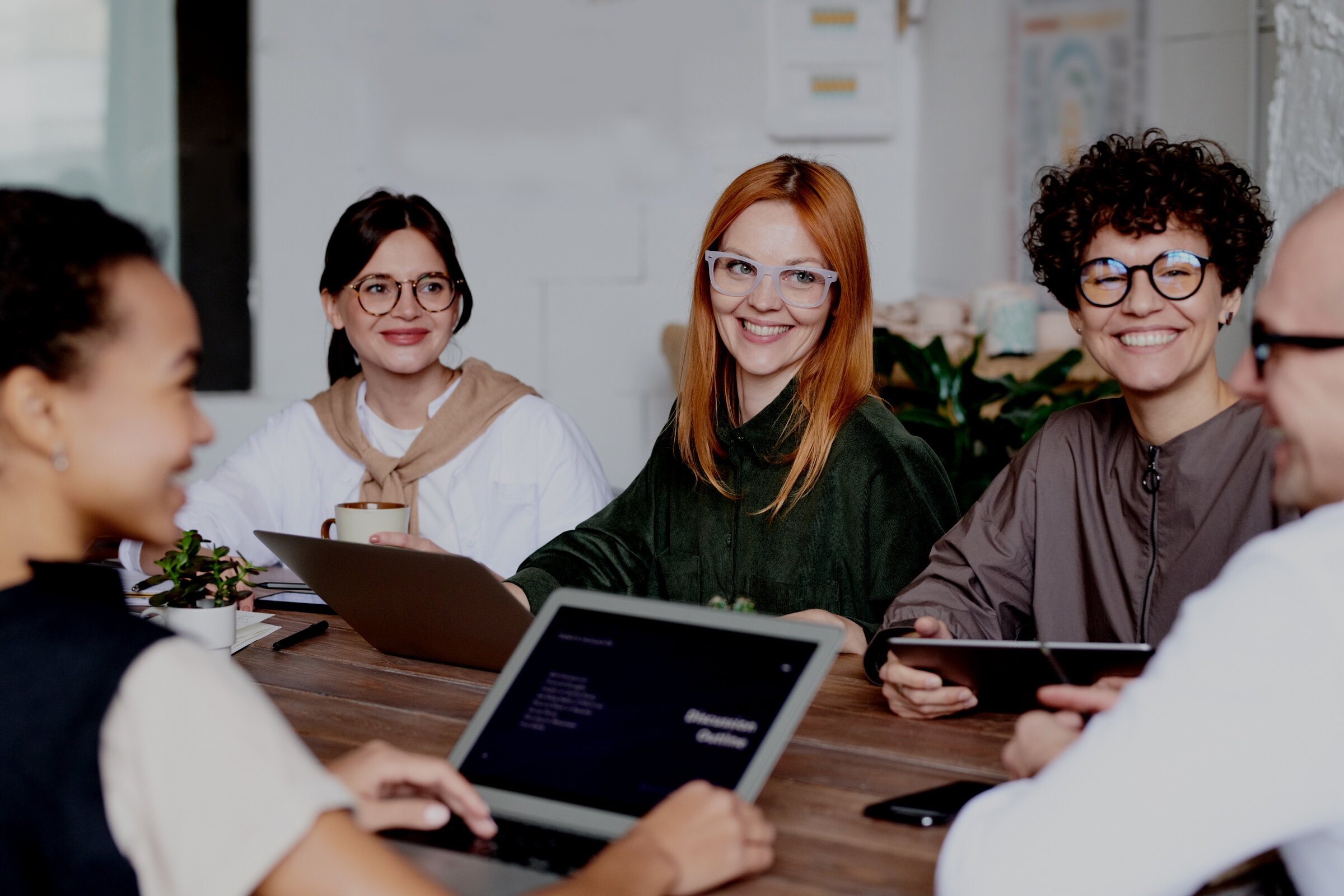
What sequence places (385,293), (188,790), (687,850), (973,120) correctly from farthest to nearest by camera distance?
(973,120) → (385,293) → (687,850) → (188,790)

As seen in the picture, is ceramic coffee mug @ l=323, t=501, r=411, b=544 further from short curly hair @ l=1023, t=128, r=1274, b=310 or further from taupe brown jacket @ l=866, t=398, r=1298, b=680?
short curly hair @ l=1023, t=128, r=1274, b=310

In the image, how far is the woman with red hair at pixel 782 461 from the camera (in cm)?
200

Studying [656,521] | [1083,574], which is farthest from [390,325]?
[1083,574]

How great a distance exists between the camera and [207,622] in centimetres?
159

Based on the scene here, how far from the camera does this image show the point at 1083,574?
1.84 meters

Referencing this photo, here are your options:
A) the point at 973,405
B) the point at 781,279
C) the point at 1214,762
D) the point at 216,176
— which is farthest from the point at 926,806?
the point at 216,176

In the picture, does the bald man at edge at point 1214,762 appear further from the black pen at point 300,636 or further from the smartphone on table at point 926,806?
the black pen at point 300,636

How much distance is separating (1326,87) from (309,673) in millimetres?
2630

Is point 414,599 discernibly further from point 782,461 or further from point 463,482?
point 463,482

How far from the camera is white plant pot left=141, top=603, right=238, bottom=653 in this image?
5.20ft

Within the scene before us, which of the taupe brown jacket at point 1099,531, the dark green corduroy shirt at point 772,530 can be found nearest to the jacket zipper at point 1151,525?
the taupe brown jacket at point 1099,531

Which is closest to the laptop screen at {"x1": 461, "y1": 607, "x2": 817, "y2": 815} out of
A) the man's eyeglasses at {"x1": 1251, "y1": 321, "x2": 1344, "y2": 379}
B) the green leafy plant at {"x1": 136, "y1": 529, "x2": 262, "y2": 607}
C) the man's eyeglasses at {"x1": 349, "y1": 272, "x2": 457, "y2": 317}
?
the man's eyeglasses at {"x1": 1251, "y1": 321, "x2": 1344, "y2": 379}

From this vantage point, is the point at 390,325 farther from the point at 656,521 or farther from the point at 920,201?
the point at 920,201

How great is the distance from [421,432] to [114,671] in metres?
1.88
